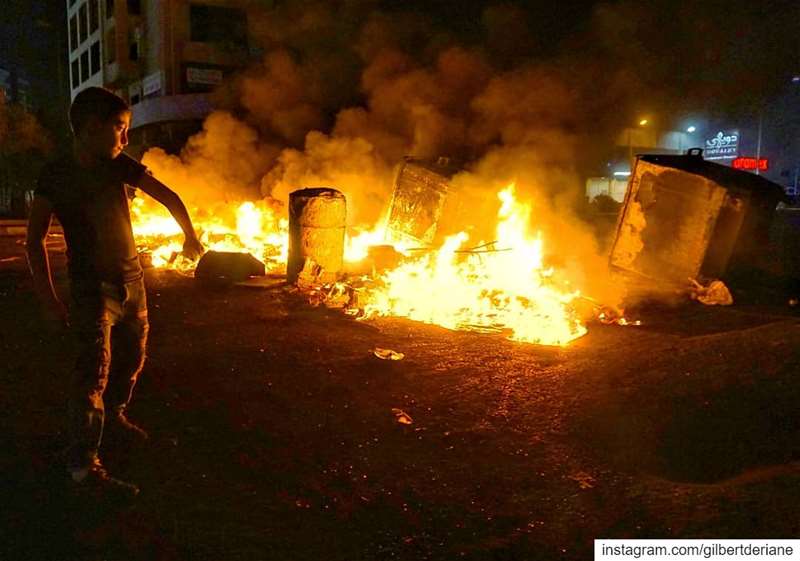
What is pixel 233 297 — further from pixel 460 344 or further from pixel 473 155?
pixel 473 155

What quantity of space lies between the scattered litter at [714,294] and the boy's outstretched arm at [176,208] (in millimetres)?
7442

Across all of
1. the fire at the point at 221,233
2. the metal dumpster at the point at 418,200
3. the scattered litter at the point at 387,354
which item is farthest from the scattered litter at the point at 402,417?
the fire at the point at 221,233

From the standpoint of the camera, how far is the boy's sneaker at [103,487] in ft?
10.3

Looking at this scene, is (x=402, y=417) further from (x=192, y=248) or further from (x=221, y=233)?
(x=221, y=233)

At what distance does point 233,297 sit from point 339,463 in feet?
18.7

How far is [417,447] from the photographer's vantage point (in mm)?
3914

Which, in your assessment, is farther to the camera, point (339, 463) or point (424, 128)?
point (424, 128)

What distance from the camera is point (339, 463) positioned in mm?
3674

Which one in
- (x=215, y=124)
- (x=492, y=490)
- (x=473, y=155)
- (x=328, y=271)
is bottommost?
(x=492, y=490)

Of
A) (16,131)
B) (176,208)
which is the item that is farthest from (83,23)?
(176,208)

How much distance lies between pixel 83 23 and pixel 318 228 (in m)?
35.3

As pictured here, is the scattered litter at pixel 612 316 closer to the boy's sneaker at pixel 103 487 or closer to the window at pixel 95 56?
the boy's sneaker at pixel 103 487

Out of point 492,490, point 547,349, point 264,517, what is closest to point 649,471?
point 492,490

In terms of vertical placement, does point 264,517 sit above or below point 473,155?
below
